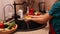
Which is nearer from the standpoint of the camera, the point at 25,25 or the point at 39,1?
the point at 25,25

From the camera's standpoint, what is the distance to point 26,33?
1.66 meters

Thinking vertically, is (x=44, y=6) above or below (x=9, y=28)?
above

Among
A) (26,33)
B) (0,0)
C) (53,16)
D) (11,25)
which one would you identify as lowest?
(26,33)

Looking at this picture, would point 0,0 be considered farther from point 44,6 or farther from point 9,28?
point 44,6

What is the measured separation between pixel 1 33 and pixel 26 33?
1.01 feet

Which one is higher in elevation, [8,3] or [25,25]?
[8,3]

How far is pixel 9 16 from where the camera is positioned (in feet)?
7.30

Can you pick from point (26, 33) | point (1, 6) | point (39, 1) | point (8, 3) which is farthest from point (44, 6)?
point (26, 33)

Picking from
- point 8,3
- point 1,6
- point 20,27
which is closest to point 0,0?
point 1,6

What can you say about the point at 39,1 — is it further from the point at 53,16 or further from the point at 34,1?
the point at 53,16

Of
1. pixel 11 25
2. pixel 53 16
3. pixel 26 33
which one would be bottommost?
pixel 26 33

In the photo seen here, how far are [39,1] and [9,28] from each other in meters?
1.53

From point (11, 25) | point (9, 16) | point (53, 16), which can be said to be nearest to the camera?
point (53, 16)

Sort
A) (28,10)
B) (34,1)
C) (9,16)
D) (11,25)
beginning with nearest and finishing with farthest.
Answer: (11,25)
(9,16)
(28,10)
(34,1)
